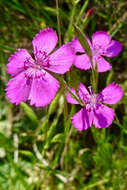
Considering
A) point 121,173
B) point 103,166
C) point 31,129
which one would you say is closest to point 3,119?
point 31,129

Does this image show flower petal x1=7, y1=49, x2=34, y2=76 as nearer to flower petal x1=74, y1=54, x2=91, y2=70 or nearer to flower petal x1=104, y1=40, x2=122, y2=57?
flower petal x1=74, y1=54, x2=91, y2=70

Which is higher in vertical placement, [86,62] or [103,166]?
[86,62]

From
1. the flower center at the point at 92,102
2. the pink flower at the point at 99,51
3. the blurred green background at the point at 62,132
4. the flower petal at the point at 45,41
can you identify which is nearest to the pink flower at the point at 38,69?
the flower petal at the point at 45,41

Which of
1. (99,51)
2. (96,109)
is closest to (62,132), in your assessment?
(96,109)

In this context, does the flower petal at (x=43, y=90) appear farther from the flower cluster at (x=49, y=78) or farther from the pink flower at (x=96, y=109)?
the pink flower at (x=96, y=109)

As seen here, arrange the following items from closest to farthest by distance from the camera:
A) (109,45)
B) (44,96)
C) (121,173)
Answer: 1. (44,96)
2. (109,45)
3. (121,173)

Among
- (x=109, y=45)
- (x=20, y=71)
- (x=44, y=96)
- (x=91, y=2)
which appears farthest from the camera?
(x=91, y=2)

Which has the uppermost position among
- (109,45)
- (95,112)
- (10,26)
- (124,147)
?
(10,26)

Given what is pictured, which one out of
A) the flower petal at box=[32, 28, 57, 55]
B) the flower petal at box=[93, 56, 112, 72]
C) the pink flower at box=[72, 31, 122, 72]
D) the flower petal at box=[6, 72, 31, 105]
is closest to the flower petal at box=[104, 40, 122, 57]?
the pink flower at box=[72, 31, 122, 72]

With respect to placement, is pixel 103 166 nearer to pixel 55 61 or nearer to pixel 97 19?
pixel 55 61
